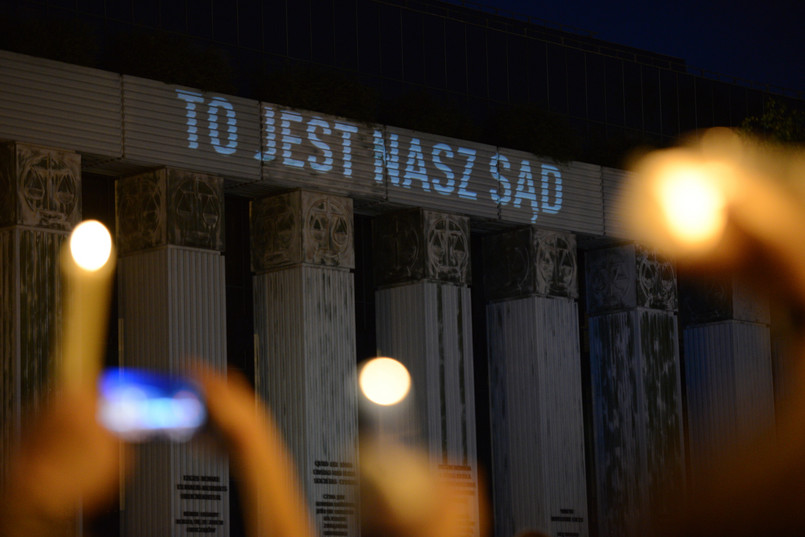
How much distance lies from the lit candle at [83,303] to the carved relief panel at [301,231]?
117 inches

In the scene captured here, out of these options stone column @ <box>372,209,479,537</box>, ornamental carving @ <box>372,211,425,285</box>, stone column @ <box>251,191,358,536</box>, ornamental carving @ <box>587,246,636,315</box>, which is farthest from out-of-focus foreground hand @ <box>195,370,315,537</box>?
ornamental carving @ <box>587,246,636,315</box>

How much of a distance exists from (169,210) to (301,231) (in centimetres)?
249

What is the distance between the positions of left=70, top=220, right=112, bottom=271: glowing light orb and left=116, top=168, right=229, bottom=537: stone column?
1.37 feet

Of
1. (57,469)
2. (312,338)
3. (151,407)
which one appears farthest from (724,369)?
(57,469)

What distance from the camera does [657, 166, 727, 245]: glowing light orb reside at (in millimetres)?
29891

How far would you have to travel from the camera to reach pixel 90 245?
21797 millimetres

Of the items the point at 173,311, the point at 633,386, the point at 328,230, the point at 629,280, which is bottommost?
the point at 633,386

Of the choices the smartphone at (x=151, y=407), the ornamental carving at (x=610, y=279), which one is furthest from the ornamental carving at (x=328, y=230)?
the ornamental carving at (x=610, y=279)

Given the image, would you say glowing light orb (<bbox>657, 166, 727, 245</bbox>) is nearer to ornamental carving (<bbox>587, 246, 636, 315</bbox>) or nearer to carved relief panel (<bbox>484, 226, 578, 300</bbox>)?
ornamental carving (<bbox>587, 246, 636, 315</bbox>)

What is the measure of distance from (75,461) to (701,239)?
49.0 ft

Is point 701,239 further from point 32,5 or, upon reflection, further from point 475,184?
point 32,5

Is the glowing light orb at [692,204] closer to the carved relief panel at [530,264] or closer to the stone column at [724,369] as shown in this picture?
the stone column at [724,369]

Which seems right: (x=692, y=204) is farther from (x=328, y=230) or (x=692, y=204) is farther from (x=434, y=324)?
(x=328, y=230)

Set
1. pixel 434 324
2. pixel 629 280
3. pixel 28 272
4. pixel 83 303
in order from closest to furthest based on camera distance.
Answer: pixel 28 272, pixel 83 303, pixel 434 324, pixel 629 280
